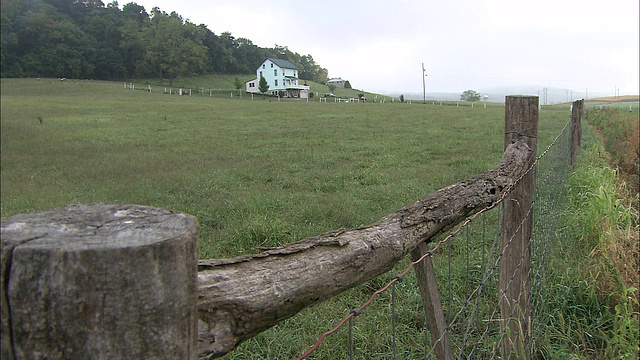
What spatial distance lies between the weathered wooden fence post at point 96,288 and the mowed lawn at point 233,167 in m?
2.70

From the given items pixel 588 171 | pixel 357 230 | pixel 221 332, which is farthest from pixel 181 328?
pixel 588 171

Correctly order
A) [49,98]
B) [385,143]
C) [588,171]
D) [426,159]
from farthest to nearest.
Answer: [49,98]
[385,143]
[426,159]
[588,171]

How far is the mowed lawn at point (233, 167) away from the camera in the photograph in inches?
215

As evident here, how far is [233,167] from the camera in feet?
29.3

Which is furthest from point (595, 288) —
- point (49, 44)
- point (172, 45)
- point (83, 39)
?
point (172, 45)

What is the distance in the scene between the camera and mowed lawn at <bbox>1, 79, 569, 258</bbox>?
215 inches

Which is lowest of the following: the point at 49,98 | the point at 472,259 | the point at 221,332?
the point at 472,259

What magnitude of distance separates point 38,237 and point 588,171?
6.11 m

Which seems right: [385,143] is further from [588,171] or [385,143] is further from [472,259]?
[472,259]

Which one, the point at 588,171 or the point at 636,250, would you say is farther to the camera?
the point at 588,171

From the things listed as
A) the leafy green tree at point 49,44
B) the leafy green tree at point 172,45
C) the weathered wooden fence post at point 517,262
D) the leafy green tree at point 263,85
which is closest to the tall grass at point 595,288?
the weathered wooden fence post at point 517,262

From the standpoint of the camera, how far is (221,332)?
0.86 metres

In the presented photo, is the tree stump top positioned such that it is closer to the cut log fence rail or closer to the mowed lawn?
the cut log fence rail

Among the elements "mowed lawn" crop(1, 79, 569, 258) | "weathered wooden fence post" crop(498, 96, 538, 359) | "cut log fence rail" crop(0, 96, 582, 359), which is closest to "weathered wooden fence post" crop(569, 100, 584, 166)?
"mowed lawn" crop(1, 79, 569, 258)
